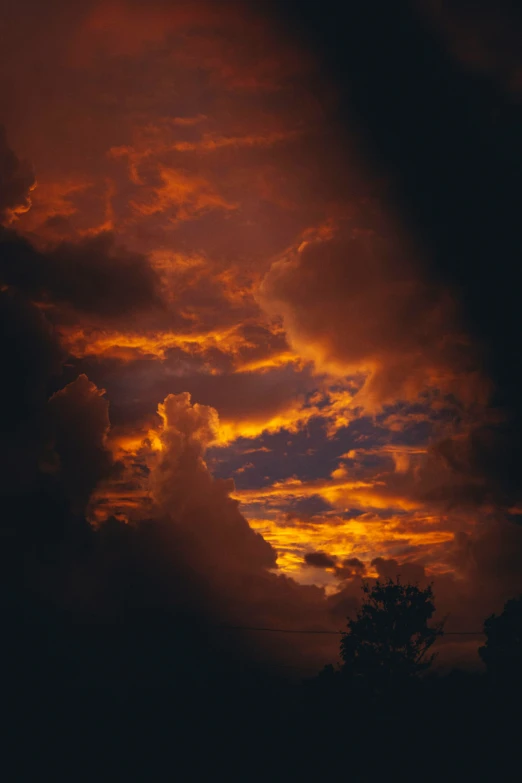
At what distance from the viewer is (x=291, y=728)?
47.7 m

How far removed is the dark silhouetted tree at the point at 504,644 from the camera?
50.9 metres

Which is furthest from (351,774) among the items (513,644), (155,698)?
(155,698)

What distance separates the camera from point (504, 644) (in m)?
51.9

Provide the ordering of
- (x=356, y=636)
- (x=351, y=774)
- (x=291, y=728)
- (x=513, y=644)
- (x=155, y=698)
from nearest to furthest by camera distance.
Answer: (x=351, y=774) → (x=291, y=728) → (x=513, y=644) → (x=356, y=636) → (x=155, y=698)

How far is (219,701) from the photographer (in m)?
76.3

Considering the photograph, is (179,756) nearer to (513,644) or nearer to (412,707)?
(412,707)

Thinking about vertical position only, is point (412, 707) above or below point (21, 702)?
above

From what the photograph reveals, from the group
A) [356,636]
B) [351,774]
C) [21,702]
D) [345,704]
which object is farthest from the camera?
[21,702]

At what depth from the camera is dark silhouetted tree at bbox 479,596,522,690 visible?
50.9m

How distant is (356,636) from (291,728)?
10737 millimetres

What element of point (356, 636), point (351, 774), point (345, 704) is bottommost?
point (351, 774)

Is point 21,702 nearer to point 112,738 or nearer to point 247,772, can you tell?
point 112,738

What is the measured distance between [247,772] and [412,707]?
13593 mm

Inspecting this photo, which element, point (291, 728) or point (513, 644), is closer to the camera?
point (291, 728)
